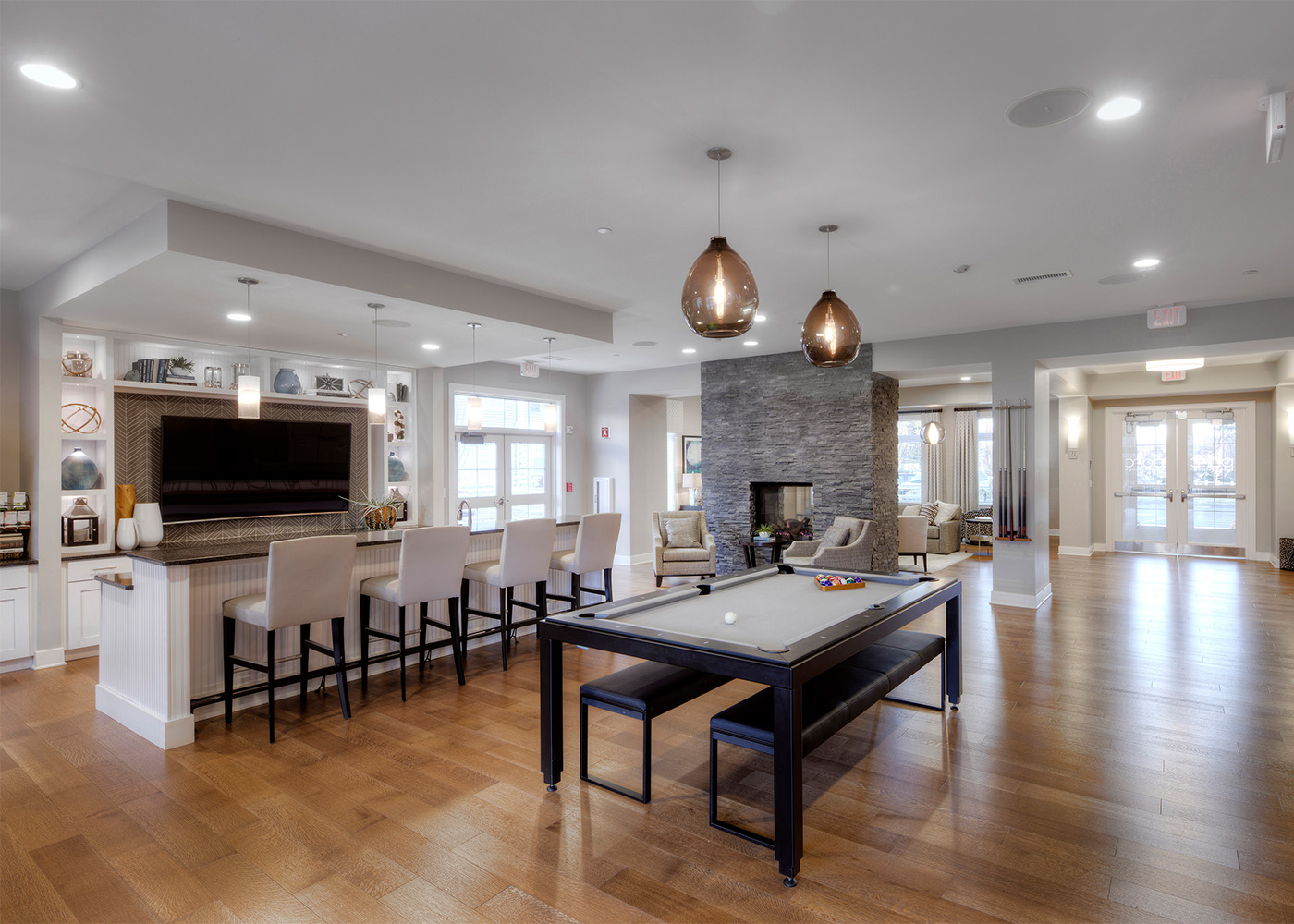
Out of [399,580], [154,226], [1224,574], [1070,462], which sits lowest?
[1224,574]

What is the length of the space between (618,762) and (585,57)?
288 centimetres

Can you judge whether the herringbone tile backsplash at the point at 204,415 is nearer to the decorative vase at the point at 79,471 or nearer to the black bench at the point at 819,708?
the decorative vase at the point at 79,471

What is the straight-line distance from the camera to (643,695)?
2793mm

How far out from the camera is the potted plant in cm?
610

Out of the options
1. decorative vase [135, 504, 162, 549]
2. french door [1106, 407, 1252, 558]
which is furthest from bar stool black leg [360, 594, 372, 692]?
french door [1106, 407, 1252, 558]

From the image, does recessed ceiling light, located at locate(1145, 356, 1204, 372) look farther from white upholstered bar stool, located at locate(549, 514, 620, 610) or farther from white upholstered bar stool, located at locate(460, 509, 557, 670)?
white upholstered bar stool, located at locate(460, 509, 557, 670)

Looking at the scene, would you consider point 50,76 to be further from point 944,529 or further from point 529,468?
point 944,529

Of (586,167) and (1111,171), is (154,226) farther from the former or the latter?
(1111,171)

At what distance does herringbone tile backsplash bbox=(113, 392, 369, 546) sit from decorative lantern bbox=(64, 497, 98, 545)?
0.34 m

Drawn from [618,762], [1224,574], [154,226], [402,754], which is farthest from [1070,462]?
[154,226]

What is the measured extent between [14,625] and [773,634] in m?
5.24

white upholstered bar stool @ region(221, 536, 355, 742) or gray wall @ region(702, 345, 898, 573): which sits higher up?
gray wall @ region(702, 345, 898, 573)

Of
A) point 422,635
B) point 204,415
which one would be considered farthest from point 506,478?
point 422,635

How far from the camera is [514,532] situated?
187 inches
